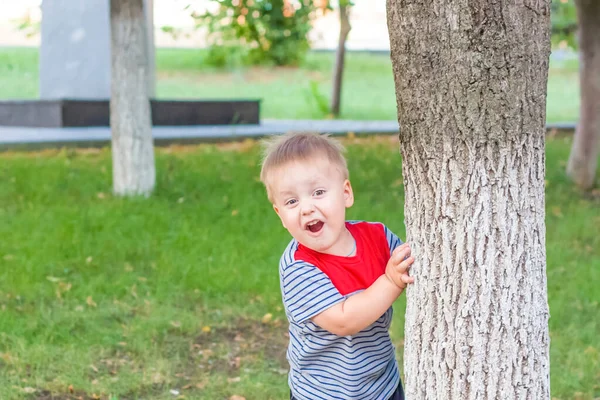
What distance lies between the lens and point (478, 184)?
7.74ft

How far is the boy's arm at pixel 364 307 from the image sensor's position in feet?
7.59

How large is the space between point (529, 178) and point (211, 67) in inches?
1471

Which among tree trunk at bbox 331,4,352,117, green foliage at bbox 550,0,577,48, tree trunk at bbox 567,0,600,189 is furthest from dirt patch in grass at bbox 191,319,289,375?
tree trunk at bbox 331,4,352,117

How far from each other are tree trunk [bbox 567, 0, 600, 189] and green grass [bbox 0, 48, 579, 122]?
11.3 meters

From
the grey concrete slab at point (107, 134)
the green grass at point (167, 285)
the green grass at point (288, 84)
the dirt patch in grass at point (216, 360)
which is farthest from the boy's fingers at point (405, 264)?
the green grass at point (288, 84)

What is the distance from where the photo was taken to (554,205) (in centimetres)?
883

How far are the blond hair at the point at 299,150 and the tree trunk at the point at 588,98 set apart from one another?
323 inches

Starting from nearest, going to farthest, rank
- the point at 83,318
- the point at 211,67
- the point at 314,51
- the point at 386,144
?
the point at 83,318 < the point at 386,144 < the point at 211,67 < the point at 314,51

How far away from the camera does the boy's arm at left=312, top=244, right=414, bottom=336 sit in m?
2.31

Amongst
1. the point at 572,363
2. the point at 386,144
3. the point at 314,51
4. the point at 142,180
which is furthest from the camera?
the point at 314,51

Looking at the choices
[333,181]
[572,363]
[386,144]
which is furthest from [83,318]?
[386,144]

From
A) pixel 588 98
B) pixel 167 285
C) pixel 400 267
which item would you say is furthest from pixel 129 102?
pixel 400 267

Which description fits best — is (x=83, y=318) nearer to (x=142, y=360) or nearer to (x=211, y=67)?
(x=142, y=360)

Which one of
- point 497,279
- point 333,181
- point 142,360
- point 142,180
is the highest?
point 333,181
